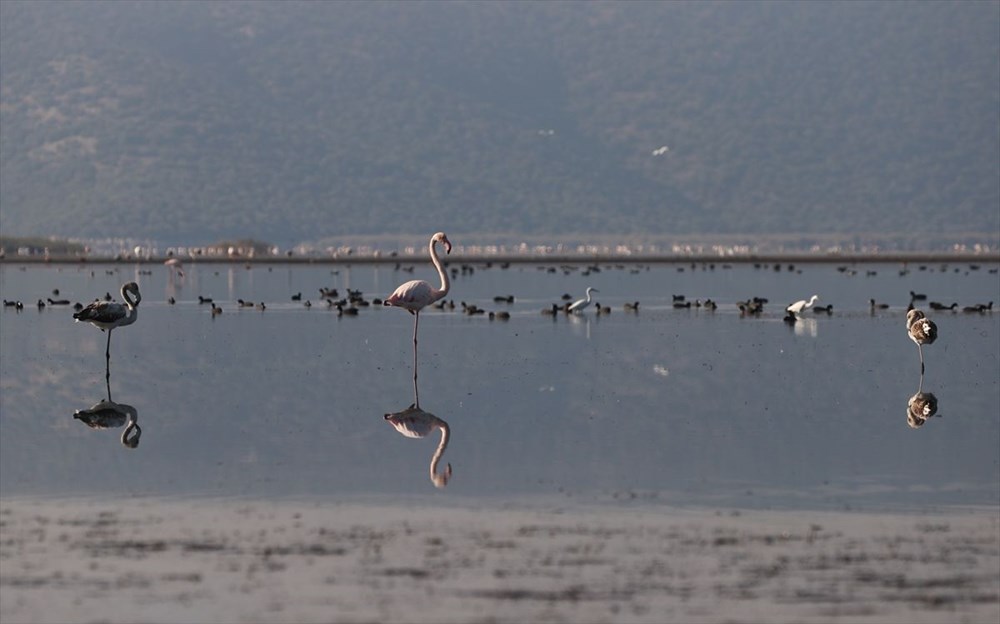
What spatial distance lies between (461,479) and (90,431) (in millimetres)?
6403

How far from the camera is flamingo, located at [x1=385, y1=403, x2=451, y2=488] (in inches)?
835

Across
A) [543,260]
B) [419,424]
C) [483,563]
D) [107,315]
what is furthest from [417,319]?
[543,260]

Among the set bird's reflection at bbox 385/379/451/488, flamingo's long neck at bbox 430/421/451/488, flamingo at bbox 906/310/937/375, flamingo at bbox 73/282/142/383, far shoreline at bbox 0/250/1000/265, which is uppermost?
far shoreline at bbox 0/250/1000/265

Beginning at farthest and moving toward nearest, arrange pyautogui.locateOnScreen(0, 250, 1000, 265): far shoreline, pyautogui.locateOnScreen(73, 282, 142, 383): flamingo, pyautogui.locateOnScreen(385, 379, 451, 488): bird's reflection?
1. pyautogui.locateOnScreen(0, 250, 1000, 265): far shoreline
2. pyautogui.locateOnScreen(73, 282, 142, 383): flamingo
3. pyautogui.locateOnScreen(385, 379, 451, 488): bird's reflection

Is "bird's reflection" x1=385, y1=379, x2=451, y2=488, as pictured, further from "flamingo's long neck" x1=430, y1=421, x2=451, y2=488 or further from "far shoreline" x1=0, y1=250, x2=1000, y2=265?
"far shoreline" x1=0, y1=250, x2=1000, y2=265

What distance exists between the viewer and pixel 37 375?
31.5 m

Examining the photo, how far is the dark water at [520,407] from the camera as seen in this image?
1881 centimetres

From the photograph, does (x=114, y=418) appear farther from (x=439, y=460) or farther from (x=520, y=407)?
(x=439, y=460)

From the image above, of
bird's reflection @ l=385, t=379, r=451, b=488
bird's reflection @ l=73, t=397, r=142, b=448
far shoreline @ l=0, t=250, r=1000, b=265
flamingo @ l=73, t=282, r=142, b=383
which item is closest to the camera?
bird's reflection @ l=385, t=379, r=451, b=488

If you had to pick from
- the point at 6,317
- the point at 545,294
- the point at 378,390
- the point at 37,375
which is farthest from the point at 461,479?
the point at 545,294

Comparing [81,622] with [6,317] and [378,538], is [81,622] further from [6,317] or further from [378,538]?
[6,317]

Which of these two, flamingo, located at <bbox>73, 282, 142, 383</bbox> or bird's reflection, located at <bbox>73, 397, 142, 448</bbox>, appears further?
flamingo, located at <bbox>73, 282, 142, 383</bbox>

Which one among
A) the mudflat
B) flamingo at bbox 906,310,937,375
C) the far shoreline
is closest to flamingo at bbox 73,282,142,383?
flamingo at bbox 906,310,937,375

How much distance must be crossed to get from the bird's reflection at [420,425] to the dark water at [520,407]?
175 millimetres
